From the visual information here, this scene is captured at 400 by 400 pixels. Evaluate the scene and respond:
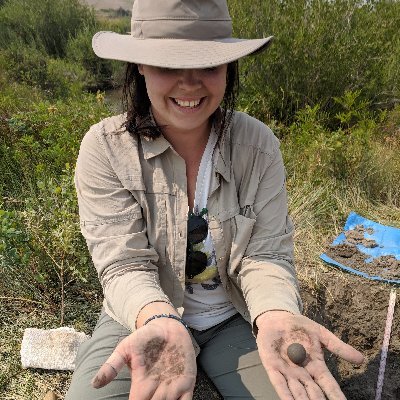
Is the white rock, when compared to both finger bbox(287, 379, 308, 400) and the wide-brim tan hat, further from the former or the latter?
the wide-brim tan hat

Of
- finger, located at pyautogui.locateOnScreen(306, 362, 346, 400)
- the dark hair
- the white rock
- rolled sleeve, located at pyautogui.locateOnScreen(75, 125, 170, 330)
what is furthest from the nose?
the white rock

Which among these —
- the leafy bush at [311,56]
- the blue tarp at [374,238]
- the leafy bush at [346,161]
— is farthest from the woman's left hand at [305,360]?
the leafy bush at [311,56]

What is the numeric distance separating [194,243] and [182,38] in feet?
2.50

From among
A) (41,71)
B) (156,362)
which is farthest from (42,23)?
(156,362)

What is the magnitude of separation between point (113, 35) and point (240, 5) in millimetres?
4429

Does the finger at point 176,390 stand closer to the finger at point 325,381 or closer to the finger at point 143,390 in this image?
the finger at point 143,390

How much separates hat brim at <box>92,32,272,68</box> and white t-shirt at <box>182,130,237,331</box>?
0.42 m

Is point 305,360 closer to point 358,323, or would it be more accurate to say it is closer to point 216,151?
point 216,151

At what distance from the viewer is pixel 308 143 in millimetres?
4184

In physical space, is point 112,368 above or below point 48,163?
above

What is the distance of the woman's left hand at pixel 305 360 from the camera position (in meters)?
1.42

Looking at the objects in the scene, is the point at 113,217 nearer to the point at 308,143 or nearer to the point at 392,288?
the point at 392,288

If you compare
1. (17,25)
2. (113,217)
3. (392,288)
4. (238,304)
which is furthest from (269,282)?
(17,25)

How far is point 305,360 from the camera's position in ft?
4.89
